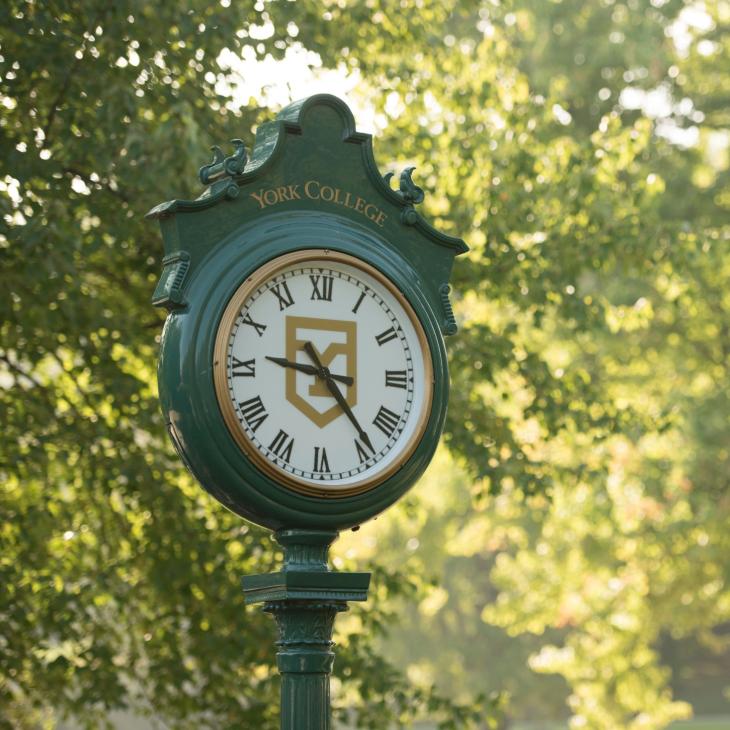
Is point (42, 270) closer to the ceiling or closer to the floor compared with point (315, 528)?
closer to the ceiling

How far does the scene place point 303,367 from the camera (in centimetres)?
354

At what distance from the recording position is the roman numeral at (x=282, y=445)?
137 inches

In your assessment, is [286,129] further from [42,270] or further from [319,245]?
[42,270]

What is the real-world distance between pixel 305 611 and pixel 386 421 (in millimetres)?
515

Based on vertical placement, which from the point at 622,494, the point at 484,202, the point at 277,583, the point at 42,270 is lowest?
the point at 277,583

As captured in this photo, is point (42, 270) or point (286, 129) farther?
point (42, 270)

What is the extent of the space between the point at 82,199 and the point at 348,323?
14.0ft

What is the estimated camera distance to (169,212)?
11.7 ft

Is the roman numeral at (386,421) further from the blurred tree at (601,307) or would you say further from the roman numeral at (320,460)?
the blurred tree at (601,307)

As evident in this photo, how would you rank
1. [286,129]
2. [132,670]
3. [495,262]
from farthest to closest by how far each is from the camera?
[495,262], [132,670], [286,129]

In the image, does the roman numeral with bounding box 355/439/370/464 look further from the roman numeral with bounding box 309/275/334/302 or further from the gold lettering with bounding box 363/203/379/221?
the gold lettering with bounding box 363/203/379/221

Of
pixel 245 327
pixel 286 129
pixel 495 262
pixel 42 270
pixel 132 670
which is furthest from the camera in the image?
pixel 495 262

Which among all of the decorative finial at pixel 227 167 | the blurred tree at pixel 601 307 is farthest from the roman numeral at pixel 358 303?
the blurred tree at pixel 601 307

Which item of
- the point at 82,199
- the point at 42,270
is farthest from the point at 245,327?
the point at 82,199
